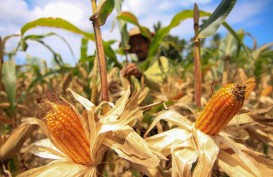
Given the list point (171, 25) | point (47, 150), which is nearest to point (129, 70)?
point (171, 25)

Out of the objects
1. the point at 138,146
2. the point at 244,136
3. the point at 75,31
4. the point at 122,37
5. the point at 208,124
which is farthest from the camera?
the point at 122,37

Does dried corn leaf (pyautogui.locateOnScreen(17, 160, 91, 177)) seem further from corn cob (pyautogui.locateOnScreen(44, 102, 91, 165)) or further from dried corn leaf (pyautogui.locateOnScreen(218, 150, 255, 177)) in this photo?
dried corn leaf (pyautogui.locateOnScreen(218, 150, 255, 177))

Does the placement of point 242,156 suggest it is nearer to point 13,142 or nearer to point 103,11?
point 103,11

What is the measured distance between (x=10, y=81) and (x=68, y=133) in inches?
32.8

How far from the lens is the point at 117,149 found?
29.9 inches

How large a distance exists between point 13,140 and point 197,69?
765 millimetres

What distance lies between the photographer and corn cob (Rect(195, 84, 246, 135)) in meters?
0.82

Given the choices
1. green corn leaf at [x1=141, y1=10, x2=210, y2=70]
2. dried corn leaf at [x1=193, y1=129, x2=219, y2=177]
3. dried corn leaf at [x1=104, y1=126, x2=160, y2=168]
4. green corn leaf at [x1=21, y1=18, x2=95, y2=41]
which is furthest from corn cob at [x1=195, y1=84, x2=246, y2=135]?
green corn leaf at [x1=21, y1=18, x2=95, y2=41]

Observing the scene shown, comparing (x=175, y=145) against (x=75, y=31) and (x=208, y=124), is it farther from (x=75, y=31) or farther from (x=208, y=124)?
(x=75, y=31)

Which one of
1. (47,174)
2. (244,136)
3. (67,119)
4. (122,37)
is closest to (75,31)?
(122,37)

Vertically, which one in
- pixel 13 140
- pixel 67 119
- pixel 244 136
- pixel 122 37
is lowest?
pixel 244 136

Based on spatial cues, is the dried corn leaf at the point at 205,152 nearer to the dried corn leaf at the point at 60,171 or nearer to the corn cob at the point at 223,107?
the corn cob at the point at 223,107

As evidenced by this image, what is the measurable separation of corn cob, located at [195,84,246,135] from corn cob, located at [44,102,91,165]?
0.40 metres

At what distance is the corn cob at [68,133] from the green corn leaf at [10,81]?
0.70 m
